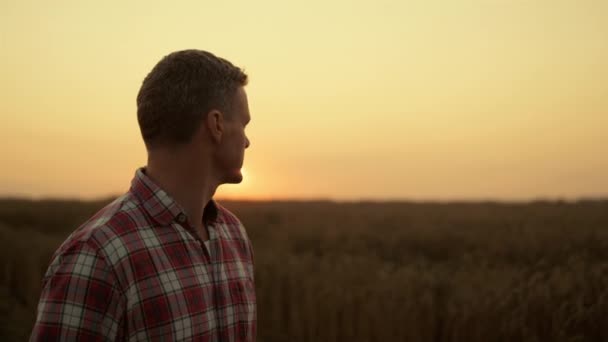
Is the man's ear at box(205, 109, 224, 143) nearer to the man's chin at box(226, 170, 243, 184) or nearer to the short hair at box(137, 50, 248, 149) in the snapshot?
the short hair at box(137, 50, 248, 149)

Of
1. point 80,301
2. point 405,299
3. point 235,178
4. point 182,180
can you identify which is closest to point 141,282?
point 80,301

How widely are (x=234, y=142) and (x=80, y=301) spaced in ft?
2.22

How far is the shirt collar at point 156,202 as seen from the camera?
1686 millimetres

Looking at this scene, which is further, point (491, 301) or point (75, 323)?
point (491, 301)

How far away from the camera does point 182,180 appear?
178 centimetres

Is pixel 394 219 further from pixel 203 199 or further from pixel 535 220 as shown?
pixel 203 199

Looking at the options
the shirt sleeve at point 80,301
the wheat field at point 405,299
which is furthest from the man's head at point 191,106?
the wheat field at point 405,299

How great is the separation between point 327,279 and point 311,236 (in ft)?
19.8

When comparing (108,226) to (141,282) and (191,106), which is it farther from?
(191,106)

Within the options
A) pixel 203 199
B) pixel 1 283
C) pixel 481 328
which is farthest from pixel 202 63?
pixel 1 283

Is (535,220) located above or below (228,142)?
below

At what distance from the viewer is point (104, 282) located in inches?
58.1

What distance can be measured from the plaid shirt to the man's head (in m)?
0.18

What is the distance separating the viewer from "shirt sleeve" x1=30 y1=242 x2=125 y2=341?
1438 mm
